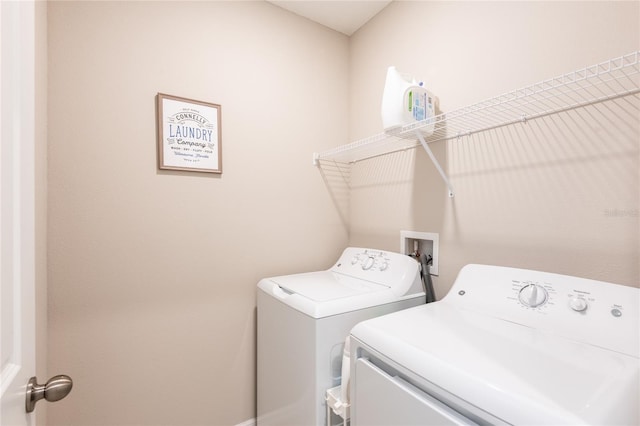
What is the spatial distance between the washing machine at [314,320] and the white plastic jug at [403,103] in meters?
0.69

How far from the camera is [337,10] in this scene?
6.30 ft

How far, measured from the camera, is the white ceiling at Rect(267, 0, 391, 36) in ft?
6.07

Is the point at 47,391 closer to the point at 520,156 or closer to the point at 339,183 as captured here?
the point at 520,156

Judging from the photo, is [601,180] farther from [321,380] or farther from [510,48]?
[321,380]

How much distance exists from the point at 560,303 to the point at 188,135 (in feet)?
5.82

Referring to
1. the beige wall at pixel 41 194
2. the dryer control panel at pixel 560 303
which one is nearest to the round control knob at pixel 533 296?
the dryer control panel at pixel 560 303

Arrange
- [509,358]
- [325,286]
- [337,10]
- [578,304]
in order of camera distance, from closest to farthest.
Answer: [509,358] → [578,304] → [325,286] → [337,10]

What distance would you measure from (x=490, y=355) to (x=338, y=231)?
143 cm

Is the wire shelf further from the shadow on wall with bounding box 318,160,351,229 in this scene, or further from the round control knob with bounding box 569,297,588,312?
the round control knob with bounding box 569,297,588,312

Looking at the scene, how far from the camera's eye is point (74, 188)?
1334mm

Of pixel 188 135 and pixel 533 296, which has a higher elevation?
pixel 188 135

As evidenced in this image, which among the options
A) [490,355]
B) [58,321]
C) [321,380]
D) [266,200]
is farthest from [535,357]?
[58,321]

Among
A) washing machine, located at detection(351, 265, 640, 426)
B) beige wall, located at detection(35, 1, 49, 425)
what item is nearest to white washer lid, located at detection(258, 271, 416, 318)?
washing machine, located at detection(351, 265, 640, 426)

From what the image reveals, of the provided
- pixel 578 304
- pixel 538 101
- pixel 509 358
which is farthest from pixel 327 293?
pixel 538 101
